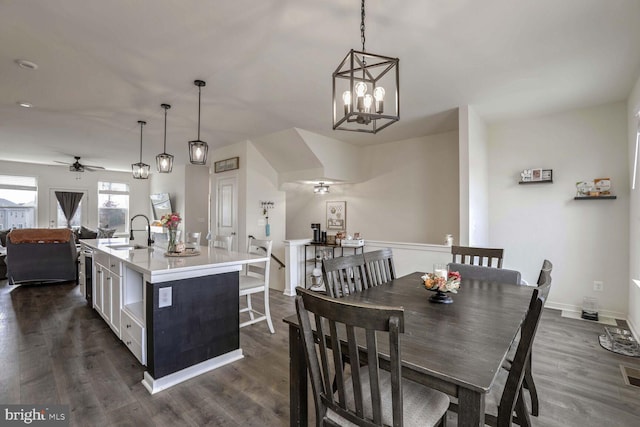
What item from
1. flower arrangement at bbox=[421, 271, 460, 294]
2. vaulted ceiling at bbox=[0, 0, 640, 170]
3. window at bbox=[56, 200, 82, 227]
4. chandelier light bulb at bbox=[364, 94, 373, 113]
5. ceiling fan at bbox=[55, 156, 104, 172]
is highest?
vaulted ceiling at bbox=[0, 0, 640, 170]

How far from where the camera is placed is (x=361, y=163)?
601 centimetres

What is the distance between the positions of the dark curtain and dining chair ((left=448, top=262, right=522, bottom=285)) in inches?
394

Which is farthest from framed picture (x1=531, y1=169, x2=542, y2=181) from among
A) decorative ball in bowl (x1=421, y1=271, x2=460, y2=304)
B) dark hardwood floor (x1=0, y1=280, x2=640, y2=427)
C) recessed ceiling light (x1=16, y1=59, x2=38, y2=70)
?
recessed ceiling light (x1=16, y1=59, x2=38, y2=70)

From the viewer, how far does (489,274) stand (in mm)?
2453

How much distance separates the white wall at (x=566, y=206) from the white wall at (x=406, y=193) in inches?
26.2

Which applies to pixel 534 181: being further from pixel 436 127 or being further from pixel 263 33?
pixel 263 33

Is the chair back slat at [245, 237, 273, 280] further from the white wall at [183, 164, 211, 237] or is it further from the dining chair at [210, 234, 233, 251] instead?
the white wall at [183, 164, 211, 237]

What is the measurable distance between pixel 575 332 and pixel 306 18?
411 cm

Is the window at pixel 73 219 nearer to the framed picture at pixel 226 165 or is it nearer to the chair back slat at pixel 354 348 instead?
the framed picture at pixel 226 165

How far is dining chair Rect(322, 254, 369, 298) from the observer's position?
76.5 inches

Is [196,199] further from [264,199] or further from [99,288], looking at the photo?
[99,288]

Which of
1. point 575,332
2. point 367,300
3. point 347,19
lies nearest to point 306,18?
point 347,19

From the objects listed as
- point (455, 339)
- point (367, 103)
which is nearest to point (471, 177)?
point (367, 103)

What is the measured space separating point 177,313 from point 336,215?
14.8 feet
